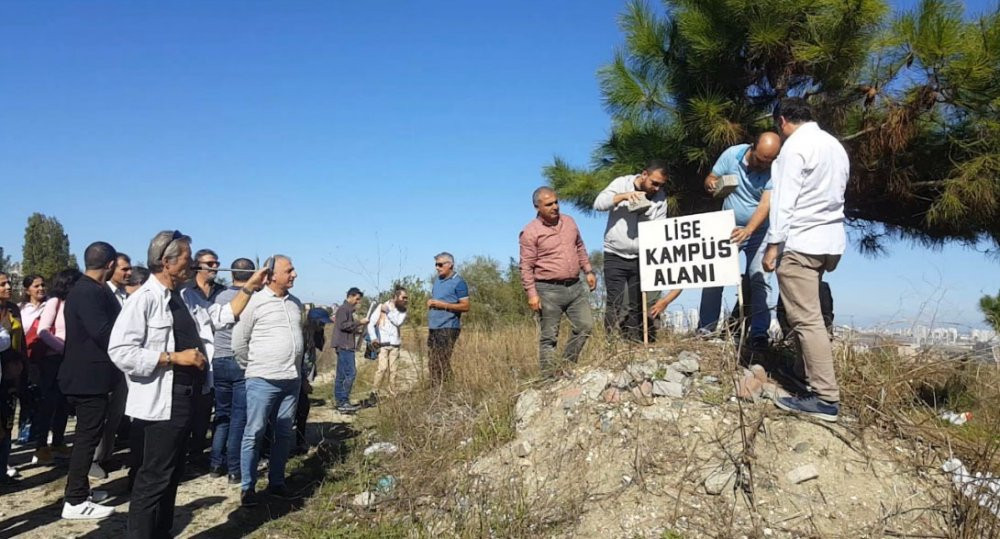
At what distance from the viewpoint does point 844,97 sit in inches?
246

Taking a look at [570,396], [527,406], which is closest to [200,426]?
[527,406]

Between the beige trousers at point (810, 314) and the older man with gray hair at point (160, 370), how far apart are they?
3.59m

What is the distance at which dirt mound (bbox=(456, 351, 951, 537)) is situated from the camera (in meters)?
3.55

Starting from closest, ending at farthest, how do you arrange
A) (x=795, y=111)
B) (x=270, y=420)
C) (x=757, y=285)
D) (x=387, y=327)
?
1. (x=795, y=111)
2. (x=270, y=420)
3. (x=757, y=285)
4. (x=387, y=327)

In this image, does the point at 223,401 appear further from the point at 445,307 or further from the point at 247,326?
the point at 445,307

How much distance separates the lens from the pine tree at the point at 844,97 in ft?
18.3

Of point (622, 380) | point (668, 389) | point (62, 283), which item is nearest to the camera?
point (668, 389)

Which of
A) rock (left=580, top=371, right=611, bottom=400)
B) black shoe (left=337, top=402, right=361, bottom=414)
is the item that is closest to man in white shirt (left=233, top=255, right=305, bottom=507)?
rock (left=580, top=371, right=611, bottom=400)

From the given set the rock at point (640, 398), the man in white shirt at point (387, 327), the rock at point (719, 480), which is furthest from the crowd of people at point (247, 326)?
the man in white shirt at point (387, 327)

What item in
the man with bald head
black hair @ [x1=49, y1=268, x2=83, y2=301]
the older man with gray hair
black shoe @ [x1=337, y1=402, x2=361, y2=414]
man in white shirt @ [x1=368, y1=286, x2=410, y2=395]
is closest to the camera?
the older man with gray hair

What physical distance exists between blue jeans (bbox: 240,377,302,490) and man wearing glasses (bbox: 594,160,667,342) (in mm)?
2625

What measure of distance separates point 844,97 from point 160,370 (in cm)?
640

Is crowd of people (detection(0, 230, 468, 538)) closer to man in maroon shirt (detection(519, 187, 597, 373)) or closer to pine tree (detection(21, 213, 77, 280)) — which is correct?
man in maroon shirt (detection(519, 187, 597, 373))

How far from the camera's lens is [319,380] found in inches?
500
